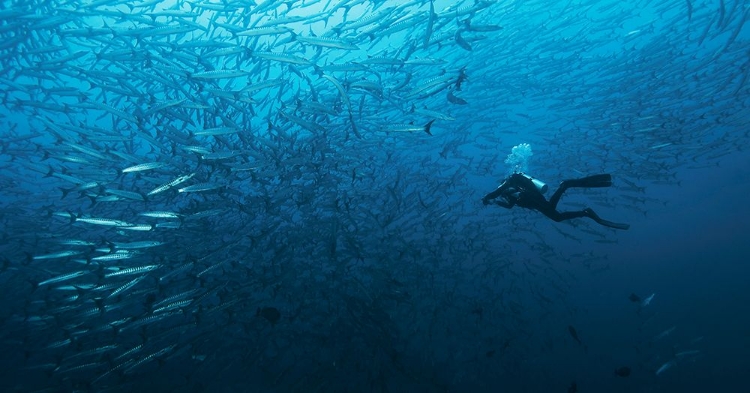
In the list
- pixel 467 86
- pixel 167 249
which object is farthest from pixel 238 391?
pixel 467 86

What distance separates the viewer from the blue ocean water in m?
6.66

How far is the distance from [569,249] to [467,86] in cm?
1121

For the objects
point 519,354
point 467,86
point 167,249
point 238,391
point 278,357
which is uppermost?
point 467,86

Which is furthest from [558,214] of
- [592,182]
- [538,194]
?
[592,182]

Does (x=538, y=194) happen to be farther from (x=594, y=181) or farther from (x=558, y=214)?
(x=594, y=181)

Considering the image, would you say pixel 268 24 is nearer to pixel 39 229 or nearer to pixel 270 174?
pixel 270 174

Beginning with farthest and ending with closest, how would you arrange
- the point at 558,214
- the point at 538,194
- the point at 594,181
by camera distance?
1. the point at 558,214
2. the point at 538,194
3. the point at 594,181

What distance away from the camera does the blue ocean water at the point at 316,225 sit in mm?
6660

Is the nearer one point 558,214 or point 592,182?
point 592,182

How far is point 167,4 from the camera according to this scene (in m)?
12.5

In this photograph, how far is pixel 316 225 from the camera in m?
9.90

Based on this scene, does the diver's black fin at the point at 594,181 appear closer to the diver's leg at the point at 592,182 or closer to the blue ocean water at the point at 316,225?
the diver's leg at the point at 592,182

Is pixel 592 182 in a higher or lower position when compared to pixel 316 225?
lower

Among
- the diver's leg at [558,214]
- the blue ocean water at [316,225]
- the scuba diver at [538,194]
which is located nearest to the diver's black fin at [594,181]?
the scuba diver at [538,194]
